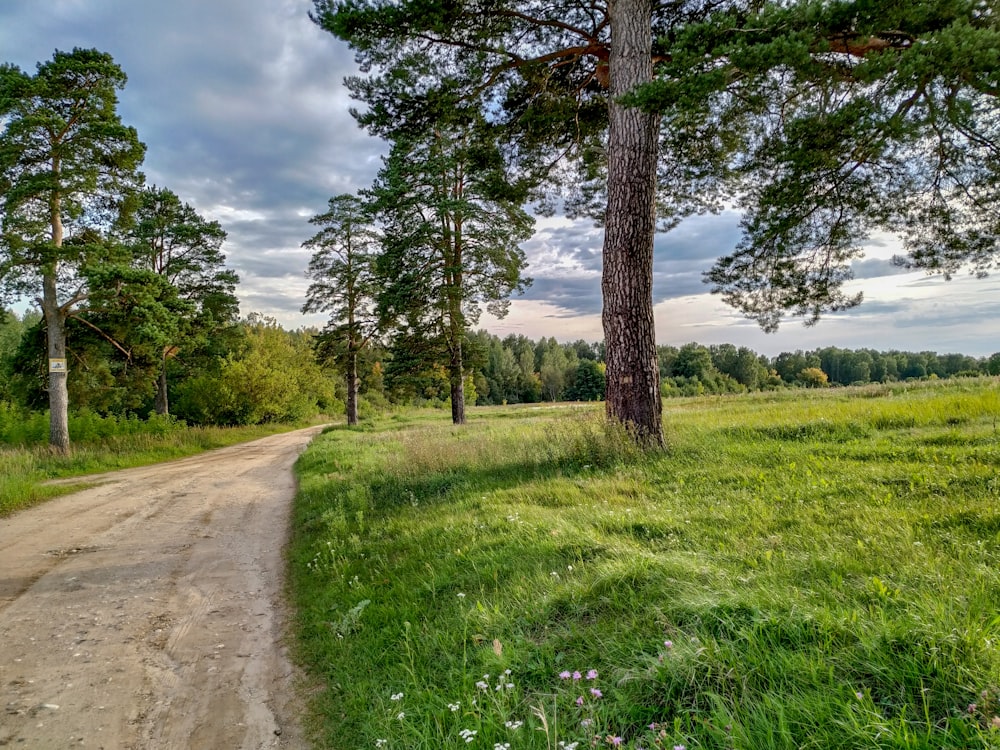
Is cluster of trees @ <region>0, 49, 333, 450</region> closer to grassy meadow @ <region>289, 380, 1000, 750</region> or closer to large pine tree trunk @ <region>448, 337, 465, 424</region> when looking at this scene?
large pine tree trunk @ <region>448, 337, 465, 424</region>

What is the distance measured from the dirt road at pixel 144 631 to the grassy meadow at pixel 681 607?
0.44 metres

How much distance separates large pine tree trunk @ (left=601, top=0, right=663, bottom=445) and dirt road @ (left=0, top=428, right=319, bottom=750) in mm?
5597

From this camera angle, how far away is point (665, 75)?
5.98m

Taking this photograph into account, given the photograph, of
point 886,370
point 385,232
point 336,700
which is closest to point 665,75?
point 336,700

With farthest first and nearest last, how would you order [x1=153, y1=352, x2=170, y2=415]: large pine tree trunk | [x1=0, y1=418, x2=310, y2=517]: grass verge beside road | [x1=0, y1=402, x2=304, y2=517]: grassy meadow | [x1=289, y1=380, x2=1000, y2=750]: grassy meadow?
1. [x1=153, y1=352, x2=170, y2=415]: large pine tree trunk
2. [x1=0, y1=402, x2=304, y2=517]: grassy meadow
3. [x1=0, y1=418, x2=310, y2=517]: grass verge beside road
4. [x1=289, y1=380, x2=1000, y2=750]: grassy meadow

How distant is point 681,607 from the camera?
2.66m

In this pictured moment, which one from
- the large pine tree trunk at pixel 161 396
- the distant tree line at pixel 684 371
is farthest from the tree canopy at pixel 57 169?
the distant tree line at pixel 684 371

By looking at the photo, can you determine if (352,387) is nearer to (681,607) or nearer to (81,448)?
(81,448)

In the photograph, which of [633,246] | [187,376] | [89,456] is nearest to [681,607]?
[633,246]

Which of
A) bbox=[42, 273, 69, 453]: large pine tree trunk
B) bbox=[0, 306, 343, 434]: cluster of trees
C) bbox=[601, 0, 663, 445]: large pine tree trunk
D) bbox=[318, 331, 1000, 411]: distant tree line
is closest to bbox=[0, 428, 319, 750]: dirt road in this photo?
bbox=[601, 0, 663, 445]: large pine tree trunk

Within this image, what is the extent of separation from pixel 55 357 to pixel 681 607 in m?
20.1

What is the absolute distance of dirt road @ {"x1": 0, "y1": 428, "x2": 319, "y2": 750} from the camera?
121 inches

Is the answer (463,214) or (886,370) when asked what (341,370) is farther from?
(886,370)

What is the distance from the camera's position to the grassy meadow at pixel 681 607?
188 cm
